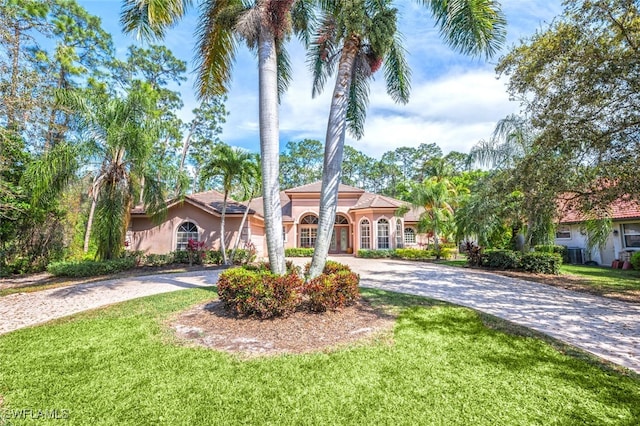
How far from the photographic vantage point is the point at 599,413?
333 cm

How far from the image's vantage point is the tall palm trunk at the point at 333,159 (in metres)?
7.64

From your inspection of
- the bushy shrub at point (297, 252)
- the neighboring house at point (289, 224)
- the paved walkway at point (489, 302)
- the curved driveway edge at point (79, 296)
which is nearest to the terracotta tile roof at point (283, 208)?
the neighboring house at point (289, 224)

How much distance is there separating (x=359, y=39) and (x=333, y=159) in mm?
3603

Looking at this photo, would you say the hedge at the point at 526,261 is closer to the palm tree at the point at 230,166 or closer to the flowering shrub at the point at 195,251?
the palm tree at the point at 230,166

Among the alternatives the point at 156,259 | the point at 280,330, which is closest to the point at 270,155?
the point at 280,330

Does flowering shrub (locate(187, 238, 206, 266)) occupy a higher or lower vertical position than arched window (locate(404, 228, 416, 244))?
Result: lower

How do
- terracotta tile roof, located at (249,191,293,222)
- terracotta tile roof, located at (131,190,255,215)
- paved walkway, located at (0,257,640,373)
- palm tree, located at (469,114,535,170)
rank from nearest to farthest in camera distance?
paved walkway, located at (0,257,640,373)
palm tree, located at (469,114,535,170)
terracotta tile roof, located at (131,190,255,215)
terracotta tile roof, located at (249,191,293,222)

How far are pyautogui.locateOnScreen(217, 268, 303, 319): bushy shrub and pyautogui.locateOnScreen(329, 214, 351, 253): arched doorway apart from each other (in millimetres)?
20682

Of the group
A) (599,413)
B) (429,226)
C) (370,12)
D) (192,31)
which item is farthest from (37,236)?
(429,226)

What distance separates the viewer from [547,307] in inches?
309

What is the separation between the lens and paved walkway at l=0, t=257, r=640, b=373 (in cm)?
571

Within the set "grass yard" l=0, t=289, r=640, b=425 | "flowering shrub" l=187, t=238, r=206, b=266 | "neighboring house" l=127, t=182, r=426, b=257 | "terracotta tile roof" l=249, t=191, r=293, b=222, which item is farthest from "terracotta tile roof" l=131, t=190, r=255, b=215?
"grass yard" l=0, t=289, r=640, b=425

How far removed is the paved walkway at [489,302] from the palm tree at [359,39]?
4637 millimetres

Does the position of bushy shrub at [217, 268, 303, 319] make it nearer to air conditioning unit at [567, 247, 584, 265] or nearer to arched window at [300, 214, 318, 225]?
arched window at [300, 214, 318, 225]
